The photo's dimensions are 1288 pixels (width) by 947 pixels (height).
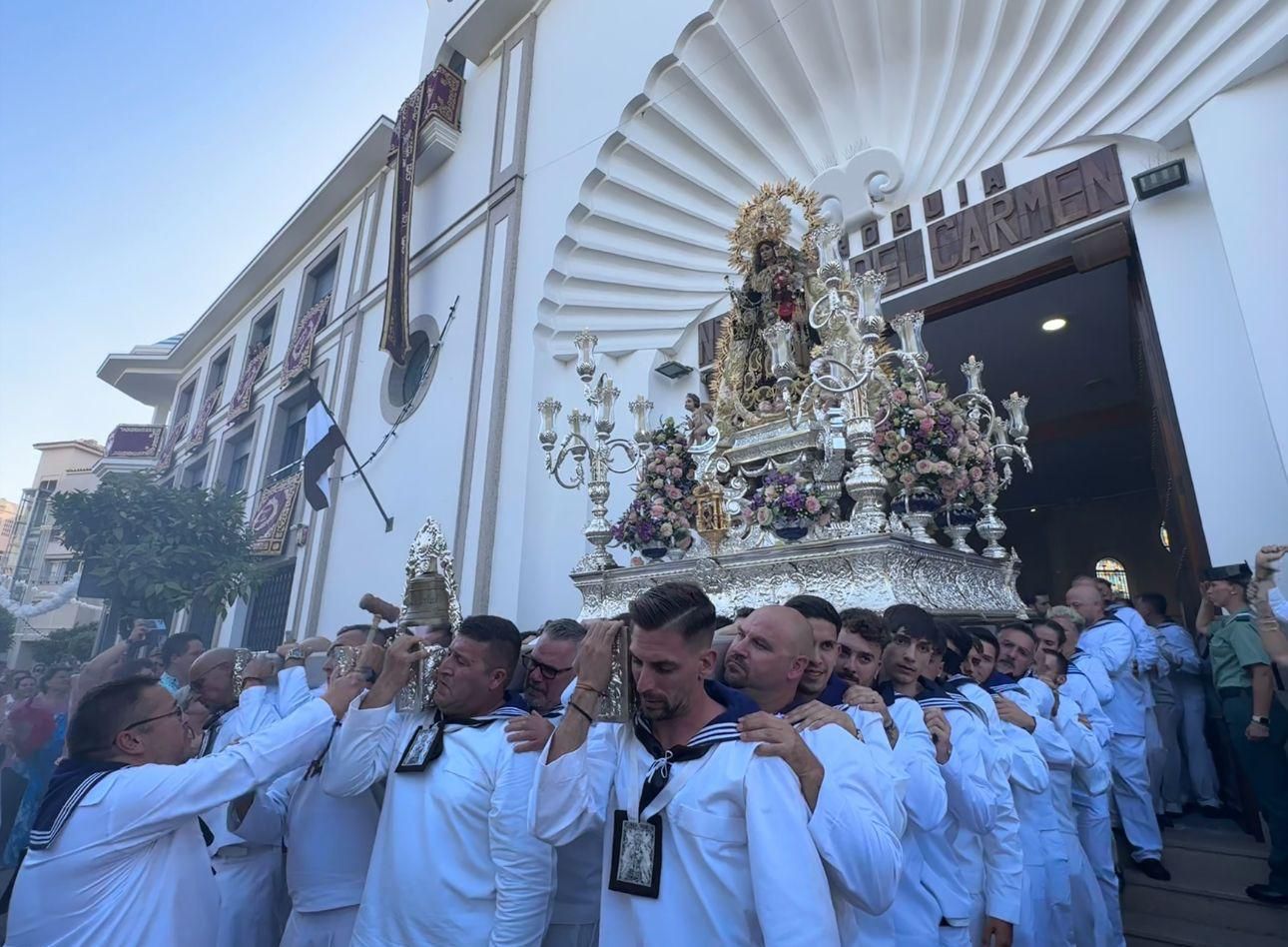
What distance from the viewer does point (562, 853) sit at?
212cm

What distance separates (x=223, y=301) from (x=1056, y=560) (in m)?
19.8

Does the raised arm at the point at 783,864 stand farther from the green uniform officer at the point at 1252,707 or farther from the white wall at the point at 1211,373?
the white wall at the point at 1211,373

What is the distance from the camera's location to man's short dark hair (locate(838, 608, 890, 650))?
2.34m

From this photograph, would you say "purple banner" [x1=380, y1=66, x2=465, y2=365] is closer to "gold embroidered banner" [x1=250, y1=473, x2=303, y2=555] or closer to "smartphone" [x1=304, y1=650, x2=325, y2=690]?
"gold embroidered banner" [x1=250, y1=473, x2=303, y2=555]

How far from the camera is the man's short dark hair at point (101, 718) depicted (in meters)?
1.82

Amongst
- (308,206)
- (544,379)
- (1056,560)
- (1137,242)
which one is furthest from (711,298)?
(308,206)

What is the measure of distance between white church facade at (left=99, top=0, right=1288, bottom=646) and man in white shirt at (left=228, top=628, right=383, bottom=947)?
4.89 m

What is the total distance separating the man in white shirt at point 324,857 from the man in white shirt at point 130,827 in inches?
12.3

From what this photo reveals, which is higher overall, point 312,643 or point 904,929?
point 312,643

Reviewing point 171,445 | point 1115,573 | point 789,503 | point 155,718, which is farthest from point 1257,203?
point 171,445

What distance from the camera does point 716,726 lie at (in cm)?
147

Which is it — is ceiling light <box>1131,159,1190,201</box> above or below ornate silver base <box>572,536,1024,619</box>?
above

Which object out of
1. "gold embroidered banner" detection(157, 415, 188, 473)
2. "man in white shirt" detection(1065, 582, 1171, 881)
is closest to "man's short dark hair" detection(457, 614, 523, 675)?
"man in white shirt" detection(1065, 582, 1171, 881)

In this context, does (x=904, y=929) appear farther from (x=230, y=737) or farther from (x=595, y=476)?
(x=595, y=476)
